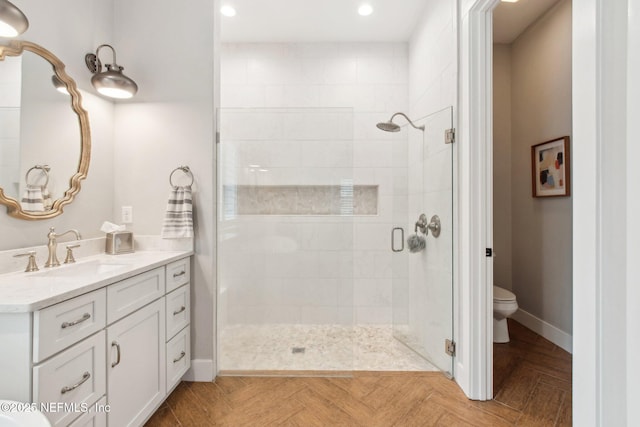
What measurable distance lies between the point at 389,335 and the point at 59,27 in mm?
3268

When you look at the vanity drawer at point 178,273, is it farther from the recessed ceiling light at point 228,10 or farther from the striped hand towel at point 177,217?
the recessed ceiling light at point 228,10

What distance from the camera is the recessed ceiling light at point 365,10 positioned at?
242cm

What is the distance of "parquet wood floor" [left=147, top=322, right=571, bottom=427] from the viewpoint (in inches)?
62.0

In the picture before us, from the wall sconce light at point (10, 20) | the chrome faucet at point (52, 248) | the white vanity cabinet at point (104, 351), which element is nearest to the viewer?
the white vanity cabinet at point (104, 351)

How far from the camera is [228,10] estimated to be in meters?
2.47

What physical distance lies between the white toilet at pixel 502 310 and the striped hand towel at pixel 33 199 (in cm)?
316

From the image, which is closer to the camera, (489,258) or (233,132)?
(489,258)

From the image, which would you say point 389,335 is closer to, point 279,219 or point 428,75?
point 279,219

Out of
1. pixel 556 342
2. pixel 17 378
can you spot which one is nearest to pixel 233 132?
pixel 17 378

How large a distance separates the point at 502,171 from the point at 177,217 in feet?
10.4

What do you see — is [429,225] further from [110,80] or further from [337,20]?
[110,80]

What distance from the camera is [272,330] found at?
217 cm

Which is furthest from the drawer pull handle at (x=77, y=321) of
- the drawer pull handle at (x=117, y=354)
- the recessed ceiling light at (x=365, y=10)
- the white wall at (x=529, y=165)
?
the white wall at (x=529, y=165)

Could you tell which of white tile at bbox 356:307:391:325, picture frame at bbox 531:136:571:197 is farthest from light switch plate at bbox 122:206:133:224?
picture frame at bbox 531:136:571:197
